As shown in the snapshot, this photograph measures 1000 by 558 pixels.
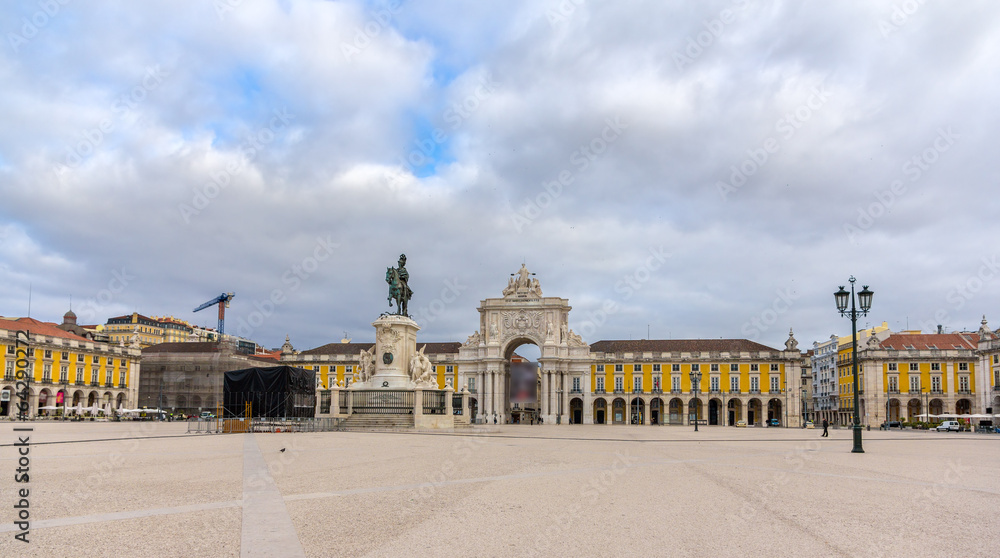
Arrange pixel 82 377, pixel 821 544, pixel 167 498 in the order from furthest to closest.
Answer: pixel 82 377
pixel 167 498
pixel 821 544

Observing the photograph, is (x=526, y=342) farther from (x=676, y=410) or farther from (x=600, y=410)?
(x=676, y=410)

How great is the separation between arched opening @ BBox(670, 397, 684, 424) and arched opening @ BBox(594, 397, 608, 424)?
26.1 feet

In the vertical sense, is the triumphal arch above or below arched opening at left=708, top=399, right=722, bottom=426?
above

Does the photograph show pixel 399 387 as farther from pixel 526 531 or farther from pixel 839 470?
pixel 526 531

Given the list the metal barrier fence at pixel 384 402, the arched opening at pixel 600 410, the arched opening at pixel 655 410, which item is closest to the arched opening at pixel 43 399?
the metal barrier fence at pixel 384 402

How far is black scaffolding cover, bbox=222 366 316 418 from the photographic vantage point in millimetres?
57219

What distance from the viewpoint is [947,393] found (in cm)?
8381

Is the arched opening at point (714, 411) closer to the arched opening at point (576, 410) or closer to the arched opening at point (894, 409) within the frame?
the arched opening at point (576, 410)

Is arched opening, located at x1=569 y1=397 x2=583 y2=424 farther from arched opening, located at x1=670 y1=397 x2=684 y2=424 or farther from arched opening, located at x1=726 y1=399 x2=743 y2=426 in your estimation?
arched opening, located at x1=726 y1=399 x2=743 y2=426

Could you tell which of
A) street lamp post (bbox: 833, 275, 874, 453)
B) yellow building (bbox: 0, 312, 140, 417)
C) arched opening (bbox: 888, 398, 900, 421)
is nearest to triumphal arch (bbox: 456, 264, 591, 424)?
arched opening (bbox: 888, 398, 900, 421)

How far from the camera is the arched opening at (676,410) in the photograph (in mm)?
90188

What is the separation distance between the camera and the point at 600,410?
9244cm

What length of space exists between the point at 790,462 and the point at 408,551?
45.5 feet

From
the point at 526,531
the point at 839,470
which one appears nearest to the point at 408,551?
the point at 526,531
